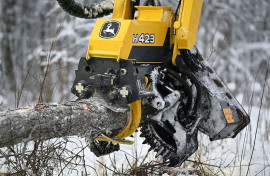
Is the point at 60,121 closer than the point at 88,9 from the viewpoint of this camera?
Yes

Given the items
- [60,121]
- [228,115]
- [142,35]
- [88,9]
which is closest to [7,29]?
[88,9]

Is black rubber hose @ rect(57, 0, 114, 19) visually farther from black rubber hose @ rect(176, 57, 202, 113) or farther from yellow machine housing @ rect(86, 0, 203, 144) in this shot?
black rubber hose @ rect(176, 57, 202, 113)

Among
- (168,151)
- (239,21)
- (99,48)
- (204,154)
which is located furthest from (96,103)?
(239,21)

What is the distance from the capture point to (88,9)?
18.7ft

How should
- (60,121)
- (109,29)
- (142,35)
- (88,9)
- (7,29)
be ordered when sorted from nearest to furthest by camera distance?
1. (60,121)
2. (109,29)
3. (142,35)
4. (88,9)
5. (7,29)

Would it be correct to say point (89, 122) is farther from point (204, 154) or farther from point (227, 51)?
point (227, 51)

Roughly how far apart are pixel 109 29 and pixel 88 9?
0.79 m

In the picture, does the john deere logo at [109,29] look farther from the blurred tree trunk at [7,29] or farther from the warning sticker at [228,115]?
the blurred tree trunk at [7,29]

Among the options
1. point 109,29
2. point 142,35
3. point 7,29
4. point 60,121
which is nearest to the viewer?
point 60,121

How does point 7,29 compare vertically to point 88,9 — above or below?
above

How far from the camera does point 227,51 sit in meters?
15.1

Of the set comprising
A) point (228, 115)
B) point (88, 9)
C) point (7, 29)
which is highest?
point (7, 29)

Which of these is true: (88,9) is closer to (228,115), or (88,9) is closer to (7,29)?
(228,115)

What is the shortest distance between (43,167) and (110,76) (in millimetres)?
1038
